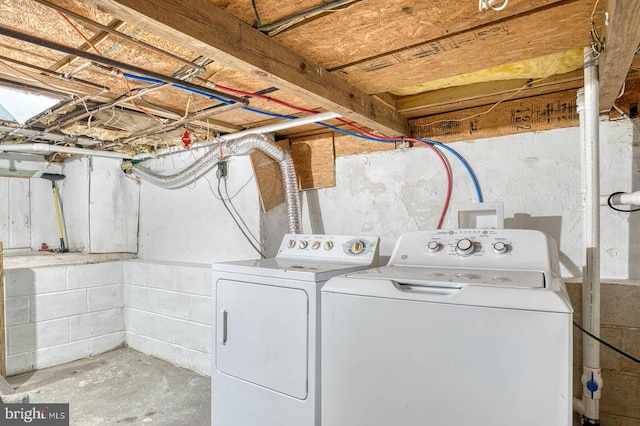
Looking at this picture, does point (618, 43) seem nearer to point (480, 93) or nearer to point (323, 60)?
point (480, 93)

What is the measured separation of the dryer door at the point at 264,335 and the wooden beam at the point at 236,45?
872 millimetres

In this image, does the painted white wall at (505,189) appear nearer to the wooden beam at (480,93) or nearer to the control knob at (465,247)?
the wooden beam at (480,93)

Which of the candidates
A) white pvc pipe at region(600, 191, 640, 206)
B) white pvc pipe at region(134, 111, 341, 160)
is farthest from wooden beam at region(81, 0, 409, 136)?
white pvc pipe at region(600, 191, 640, 206)

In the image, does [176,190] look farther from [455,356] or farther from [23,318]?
[455,356]

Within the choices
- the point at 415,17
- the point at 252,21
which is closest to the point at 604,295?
the point at 415,17

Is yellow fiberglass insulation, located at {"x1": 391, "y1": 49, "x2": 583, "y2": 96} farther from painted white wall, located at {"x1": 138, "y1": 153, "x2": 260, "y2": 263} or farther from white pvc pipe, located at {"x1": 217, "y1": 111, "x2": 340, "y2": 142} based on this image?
painted white wall, located at {"x1": 138, "y1": 153, "x2": 260, "y2": 263}

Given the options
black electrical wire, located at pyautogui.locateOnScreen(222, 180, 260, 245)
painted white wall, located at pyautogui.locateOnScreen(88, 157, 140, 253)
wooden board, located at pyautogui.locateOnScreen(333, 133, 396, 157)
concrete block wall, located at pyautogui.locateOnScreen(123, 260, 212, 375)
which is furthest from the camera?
painted white wall, located at pyautogui.locateOnScreen(88, 157, 140, 253)

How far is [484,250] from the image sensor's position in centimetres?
151

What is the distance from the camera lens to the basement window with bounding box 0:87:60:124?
1942 millimetres

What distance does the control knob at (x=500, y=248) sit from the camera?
1473 millimetres

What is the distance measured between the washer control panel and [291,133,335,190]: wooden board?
59 centimetres

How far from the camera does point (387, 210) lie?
7.84 ft

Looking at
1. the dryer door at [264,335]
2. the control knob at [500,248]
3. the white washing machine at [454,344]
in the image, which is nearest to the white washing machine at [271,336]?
the dryer door at [264,335]

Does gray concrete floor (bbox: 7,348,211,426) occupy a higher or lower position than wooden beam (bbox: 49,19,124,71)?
lower
